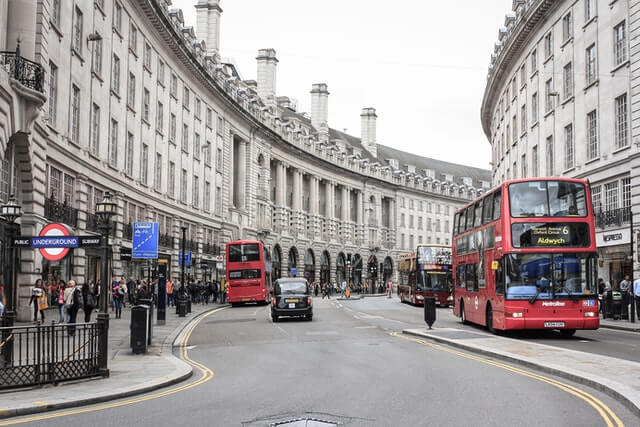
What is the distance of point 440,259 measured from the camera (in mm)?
43438

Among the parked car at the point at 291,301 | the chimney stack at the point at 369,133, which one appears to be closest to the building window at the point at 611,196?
the parked car at the point at 291,301

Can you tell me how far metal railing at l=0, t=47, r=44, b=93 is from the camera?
21.8 metres

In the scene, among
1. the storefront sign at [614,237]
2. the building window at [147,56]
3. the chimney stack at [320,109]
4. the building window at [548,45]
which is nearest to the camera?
the storefront sign at [614,237]

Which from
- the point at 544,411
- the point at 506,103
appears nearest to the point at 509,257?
the point at 544,411

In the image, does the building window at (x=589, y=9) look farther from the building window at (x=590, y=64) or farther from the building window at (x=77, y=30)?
the building window at (x=77, y=30)

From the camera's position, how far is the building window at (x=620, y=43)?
3253 centimetres

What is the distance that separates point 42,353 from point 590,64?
30.8 meters

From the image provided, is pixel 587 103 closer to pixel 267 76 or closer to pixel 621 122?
pixel 621 122

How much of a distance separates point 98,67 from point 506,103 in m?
30.0

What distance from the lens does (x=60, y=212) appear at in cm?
3008

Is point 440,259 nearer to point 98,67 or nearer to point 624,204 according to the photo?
point 624,204

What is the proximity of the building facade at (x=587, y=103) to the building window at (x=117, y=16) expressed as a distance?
21958mm

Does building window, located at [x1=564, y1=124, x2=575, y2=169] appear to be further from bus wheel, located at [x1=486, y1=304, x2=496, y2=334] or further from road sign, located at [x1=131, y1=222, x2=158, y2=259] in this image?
road sign, located at [x1=131, y1=222, x2=158, y2=259]

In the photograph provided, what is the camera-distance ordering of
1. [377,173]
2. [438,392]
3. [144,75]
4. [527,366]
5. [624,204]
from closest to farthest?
[438,392] → [527,366] → [624,204] → [144,75] → [377,173]
